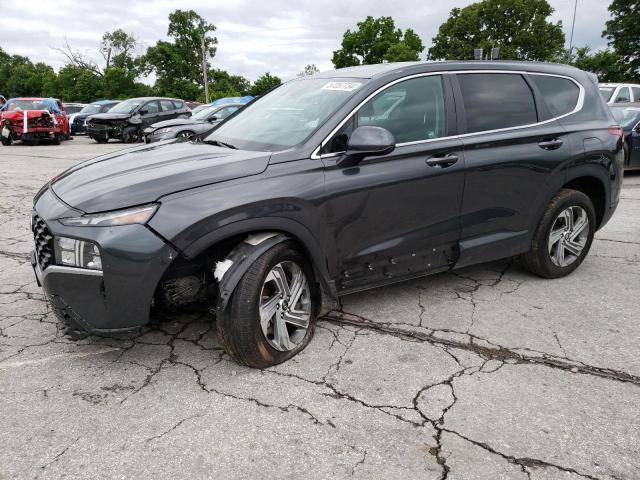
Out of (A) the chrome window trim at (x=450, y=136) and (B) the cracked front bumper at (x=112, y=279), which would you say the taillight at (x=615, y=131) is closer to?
(A) the chrome window trim at (x=450, y=136)

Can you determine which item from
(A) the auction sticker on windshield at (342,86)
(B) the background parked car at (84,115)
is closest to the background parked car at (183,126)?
(B) the background parked car at (84,115)

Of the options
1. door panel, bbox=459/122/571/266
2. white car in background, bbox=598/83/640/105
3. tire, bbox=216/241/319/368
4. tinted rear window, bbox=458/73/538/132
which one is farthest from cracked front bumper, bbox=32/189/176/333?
white car in background, bbox=598/83/640/105

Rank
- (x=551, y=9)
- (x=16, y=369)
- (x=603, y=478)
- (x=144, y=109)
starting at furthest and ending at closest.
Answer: (x=551, y=9), (x=144, y=109), (x=16, y=369), (x=603, y=478)

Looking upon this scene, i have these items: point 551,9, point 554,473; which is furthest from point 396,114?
point 551,9

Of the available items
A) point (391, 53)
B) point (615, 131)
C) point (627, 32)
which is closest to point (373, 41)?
point (391, 53)

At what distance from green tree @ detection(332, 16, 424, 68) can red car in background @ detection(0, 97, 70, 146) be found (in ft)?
139

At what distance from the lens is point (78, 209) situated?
2660 mm

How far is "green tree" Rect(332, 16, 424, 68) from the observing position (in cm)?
5641

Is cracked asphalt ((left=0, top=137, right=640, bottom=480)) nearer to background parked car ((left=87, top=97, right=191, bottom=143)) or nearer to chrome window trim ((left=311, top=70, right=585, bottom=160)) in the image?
chrome window trim ((left=311, top=70, right=585, bottom=160))

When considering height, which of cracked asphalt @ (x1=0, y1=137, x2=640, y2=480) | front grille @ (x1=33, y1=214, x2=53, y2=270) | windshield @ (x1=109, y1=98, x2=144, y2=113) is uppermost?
windshield @ (x1=109, y1=98, x2=144, y2=113)

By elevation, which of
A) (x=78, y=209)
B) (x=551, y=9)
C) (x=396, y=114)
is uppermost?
(x=551, y=9)

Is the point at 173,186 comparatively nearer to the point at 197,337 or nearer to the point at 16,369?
the point at 197,337

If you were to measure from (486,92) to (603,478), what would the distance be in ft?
8.79

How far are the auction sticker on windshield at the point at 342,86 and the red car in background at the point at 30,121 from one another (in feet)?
55.7
